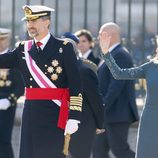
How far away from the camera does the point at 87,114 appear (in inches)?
320

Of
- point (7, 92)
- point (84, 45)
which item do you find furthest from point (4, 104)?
point (84, 45)

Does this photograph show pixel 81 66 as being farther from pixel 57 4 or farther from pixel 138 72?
pixel 57 4

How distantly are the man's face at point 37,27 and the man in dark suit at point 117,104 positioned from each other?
2246 millimetres

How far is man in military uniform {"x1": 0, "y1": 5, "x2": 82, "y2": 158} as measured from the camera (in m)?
6.84

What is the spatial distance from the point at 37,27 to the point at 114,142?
264 centimetres

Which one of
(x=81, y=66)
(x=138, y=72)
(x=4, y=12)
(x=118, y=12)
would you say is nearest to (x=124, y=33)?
(x=118, y=12)

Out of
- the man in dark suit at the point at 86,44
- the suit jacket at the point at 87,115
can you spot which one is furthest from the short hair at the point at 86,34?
the suit jacket at the point at 87,115

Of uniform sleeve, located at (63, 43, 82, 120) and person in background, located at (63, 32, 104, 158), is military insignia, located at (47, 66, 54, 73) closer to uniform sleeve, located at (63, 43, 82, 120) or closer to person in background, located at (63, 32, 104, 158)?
uniform sleeve, located at (63, 43, 82, 120)

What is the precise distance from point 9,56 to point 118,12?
383cm

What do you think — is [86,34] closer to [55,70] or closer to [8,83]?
[8,83]

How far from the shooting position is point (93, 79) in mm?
8109

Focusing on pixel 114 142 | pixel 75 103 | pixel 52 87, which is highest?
pixel 52 87

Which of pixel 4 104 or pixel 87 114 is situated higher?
pixel 87 114

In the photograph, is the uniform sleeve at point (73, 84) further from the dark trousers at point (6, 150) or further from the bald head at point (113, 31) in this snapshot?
the dark trousers at point (6, 150)
